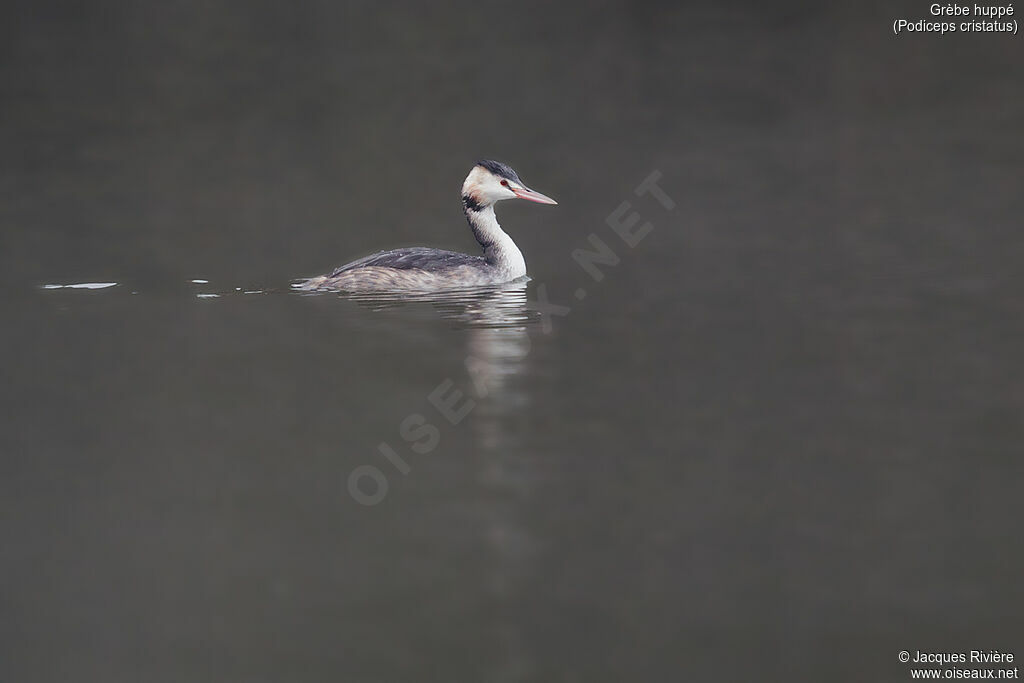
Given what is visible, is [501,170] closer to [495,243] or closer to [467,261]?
[495,243]

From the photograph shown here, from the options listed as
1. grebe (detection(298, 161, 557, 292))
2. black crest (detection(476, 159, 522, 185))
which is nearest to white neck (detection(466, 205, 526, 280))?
grebe (detection(298, 161, 557, 292))

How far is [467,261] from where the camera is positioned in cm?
782

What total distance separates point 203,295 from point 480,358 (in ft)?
7.95

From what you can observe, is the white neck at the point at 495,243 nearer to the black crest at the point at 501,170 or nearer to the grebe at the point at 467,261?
the grebe at the point at 467,261

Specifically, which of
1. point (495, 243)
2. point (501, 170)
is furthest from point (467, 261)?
point (501, 170)

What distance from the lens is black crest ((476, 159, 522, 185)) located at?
7.99 meters

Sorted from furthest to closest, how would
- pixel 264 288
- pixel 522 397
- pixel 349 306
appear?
pixel 264 288 → pixel 349 306 → pixel 522 397

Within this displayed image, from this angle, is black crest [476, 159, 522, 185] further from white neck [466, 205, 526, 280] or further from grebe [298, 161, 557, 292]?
white neck [466, 205, 526, 280]

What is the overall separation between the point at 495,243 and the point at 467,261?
0.99ft

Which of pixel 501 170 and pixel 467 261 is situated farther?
pixel 501 170

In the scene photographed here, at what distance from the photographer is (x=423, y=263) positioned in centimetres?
770

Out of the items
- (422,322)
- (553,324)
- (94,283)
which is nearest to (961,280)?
(553,324)

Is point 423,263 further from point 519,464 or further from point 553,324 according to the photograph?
point 519,464

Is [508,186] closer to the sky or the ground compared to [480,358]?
closer to the sky
